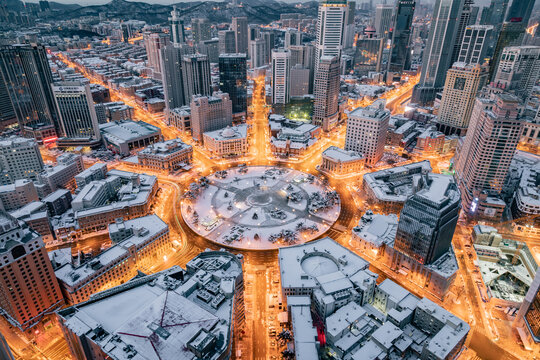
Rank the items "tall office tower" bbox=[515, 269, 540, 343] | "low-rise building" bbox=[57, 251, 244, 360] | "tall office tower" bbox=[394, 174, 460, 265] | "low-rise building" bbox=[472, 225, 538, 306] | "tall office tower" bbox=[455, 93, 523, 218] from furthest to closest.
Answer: "tall office tower" bbox=[455, 93, 523, 218]
"low-rise building" bbox=[472, 225, 538, 306]
"tall office tower" bbox=[394, 174, 460, 265]
"tall office tower" bbox=[515, 269, 540, 343]
"low-rise building" bbox=[57, 251, 244, 360]

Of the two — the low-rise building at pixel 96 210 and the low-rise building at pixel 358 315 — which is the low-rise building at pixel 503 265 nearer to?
the low-rise building at pixel 358 315

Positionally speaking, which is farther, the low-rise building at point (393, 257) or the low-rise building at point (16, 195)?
the low-rise building at point (16, 195)

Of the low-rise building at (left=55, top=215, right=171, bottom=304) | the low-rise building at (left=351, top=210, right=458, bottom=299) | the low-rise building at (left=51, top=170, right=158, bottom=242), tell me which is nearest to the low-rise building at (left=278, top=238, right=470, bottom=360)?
the low-rise building at (left=351, top=210, right=458, bottom=299)

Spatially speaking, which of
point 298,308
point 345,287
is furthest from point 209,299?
point 345,287

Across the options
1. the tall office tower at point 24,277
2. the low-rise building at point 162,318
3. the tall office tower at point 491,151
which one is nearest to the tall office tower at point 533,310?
the tall office tower at point 491,151

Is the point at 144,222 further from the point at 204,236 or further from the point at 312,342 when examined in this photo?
the point at 312,342

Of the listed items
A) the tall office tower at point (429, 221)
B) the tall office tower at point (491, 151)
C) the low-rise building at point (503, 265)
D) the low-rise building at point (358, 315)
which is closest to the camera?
the low-rise building at point (358, 315)

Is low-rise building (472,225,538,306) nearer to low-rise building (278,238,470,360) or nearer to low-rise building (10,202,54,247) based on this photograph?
low-rise building (278,238,470,360)

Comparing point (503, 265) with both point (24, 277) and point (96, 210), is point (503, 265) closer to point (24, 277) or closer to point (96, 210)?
point (24, 277)
